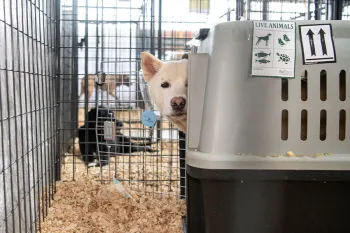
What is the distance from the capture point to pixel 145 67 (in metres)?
1.60

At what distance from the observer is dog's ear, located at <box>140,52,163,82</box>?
1564 mm

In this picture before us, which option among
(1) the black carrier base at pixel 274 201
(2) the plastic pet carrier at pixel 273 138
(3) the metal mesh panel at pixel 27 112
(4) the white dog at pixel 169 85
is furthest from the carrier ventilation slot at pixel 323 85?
(3) the metal mesh panel at pixel 27 112

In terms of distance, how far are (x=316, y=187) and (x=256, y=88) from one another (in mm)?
265

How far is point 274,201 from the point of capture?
0.89m

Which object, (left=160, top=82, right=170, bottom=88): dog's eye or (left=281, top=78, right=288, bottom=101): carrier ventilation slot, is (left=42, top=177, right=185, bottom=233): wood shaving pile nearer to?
(left=160, top=82, right=170, bottom=88): dog's eye

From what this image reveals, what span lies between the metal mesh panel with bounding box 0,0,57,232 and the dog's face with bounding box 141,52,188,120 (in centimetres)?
A: 46

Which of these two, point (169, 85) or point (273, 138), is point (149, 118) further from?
point (273, 138)

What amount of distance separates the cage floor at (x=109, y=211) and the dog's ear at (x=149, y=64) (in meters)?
0.61

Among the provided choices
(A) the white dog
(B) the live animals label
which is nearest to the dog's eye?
(A) the white dog

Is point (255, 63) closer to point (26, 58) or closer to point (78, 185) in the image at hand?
point (26, 58)

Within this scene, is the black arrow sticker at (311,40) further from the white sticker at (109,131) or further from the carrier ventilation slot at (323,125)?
the white sticker at (109,131)

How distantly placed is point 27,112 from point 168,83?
0.54 metres

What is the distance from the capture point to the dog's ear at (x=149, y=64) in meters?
1.56

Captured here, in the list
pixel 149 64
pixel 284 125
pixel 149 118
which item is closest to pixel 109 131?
pixel 149 118
